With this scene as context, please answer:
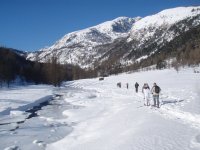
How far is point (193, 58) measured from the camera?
14662 centimetres

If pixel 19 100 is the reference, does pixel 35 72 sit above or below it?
above

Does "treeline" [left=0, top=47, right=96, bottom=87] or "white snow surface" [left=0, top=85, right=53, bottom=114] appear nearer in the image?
"white snow surface" [left=0, top=85, right=53, bottom=114]

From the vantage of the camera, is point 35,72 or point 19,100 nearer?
point 19,100

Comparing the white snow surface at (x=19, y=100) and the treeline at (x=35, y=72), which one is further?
the treeline at (x=35, y=72)

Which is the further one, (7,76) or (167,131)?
(7,76)

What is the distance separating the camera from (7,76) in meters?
97.2

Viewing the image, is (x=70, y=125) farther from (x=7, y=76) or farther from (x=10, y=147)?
(x=7, y=76)

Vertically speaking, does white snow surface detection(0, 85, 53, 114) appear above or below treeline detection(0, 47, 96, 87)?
below

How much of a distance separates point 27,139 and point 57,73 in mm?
98526

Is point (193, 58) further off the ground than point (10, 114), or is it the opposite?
point (193, 58)

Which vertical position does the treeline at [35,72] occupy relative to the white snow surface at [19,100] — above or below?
above

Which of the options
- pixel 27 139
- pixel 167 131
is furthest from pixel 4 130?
pixel 167 131

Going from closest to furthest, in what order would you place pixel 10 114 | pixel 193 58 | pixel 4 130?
pixel 4 130, pixel 10 114, pixel 193 58

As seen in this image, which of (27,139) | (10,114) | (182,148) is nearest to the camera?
(182,148)
